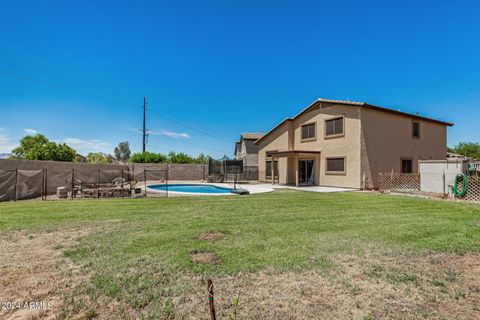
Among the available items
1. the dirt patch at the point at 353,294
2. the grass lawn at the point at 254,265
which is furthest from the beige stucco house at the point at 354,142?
the dirt patch at the point at 353,294

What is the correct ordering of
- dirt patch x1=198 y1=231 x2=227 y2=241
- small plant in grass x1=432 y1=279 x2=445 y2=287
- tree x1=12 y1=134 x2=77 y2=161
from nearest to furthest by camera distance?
small plant in grass x1=432 y1=279 x2=445 y2=287, dirt patch x1=198 y1=231 x2=227 y2=241, tree x1=12 y1=134 x2=77 y2=161

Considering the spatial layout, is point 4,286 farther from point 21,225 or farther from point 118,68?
point 118,68

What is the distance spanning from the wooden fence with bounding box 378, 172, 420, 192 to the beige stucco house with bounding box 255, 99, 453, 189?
78 cm

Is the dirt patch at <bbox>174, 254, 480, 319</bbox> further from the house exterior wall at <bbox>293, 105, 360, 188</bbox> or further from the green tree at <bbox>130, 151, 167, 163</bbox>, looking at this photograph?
the green tree at <bbox>130, 151, 167, 163</bbox>

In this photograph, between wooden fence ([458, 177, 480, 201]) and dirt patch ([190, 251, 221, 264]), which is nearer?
dirt patch ([190, 251, 221, 264])

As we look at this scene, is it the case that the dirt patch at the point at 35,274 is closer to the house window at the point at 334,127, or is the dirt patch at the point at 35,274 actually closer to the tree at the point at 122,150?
the house window at the point at 334,127

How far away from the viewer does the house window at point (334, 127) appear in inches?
711

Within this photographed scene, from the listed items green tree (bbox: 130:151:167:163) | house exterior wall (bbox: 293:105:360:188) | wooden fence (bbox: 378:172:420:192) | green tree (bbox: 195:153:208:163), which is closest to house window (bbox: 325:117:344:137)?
house exterior wall (bbox: 293:105:360:188)

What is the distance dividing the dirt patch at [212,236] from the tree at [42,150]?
3705 centimetres

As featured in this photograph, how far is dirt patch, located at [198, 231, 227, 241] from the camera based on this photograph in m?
5.12

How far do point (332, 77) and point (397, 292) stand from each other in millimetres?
23597

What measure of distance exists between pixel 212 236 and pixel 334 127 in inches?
627

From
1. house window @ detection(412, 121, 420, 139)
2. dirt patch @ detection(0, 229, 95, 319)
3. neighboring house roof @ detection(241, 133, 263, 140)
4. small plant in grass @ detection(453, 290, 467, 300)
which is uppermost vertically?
neighboring house roof @ detection(241, 133, 263, 140)

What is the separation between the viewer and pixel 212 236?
528 centimetres
